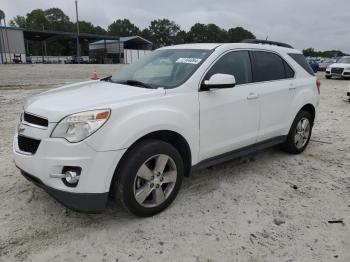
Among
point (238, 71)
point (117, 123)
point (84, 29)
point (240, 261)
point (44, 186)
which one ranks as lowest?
point (240, 261)

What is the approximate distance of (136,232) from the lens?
10.5 ft

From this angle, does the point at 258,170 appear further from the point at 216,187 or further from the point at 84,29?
the point at 84,29

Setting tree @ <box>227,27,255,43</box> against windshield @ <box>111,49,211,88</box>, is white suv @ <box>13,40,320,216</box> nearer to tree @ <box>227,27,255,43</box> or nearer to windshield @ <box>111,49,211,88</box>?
windshield @ <box>111,49,211,88</box>

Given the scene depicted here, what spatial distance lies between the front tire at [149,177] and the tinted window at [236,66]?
113 centimetres

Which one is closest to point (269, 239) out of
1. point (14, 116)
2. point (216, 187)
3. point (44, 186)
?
point (216, 187)

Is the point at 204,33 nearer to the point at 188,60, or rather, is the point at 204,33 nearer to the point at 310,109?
the point at 310,109

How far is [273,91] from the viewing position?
4.68 m

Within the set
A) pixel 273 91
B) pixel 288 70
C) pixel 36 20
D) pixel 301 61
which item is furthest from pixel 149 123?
pixel 36 20

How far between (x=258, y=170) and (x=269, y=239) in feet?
5.89

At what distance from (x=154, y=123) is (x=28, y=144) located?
47.2 inches

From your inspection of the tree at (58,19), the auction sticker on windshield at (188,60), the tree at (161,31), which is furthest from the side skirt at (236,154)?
the tree at (58,19)

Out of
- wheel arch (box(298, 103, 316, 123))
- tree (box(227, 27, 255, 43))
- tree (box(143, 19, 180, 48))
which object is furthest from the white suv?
tree (box(143, 19, 180, 48))

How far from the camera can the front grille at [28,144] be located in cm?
310

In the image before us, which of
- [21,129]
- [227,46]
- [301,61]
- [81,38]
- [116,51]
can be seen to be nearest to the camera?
[21,129]
